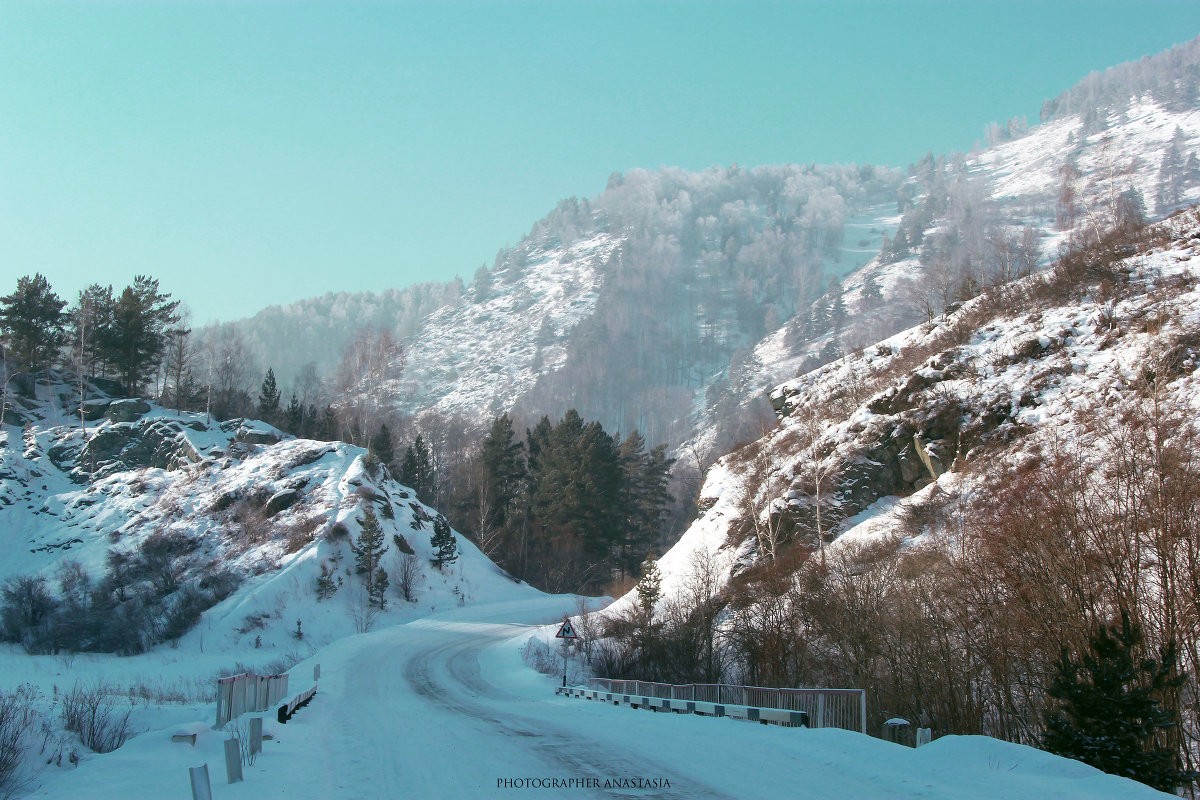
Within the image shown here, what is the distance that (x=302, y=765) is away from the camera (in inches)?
367

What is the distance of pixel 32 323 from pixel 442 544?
4789 centimetres

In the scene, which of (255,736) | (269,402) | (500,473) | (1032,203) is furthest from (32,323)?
(1032,203)

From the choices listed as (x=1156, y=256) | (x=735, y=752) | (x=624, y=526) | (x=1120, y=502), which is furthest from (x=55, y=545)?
(x=1156, y=256)

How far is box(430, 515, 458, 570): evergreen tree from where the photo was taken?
53094mm

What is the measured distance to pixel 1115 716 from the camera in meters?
8.82

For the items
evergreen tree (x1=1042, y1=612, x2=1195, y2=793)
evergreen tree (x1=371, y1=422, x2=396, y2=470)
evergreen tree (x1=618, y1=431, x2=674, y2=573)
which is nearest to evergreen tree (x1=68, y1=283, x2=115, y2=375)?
evergreen tree (x1=371, y1=422, x2=396, y2=470)

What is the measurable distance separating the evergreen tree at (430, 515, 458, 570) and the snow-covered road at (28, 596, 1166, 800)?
38595 mm

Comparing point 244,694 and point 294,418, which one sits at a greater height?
point 294,418

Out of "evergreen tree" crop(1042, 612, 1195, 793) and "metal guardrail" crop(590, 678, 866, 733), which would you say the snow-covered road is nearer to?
"metal guardrail" crop(590, 678, 866, 733)

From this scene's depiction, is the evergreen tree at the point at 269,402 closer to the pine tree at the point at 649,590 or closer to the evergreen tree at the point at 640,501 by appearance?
the evergreen tree at the point at 640,501

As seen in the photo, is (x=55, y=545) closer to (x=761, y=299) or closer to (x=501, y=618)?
(x=501, y=618)

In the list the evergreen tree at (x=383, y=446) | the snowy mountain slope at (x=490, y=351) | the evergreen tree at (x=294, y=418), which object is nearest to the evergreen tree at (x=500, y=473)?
the evergreen tree at (x=383, y=446)

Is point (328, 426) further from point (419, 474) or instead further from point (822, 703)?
point (822, 703)

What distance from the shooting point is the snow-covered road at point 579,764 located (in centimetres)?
713
